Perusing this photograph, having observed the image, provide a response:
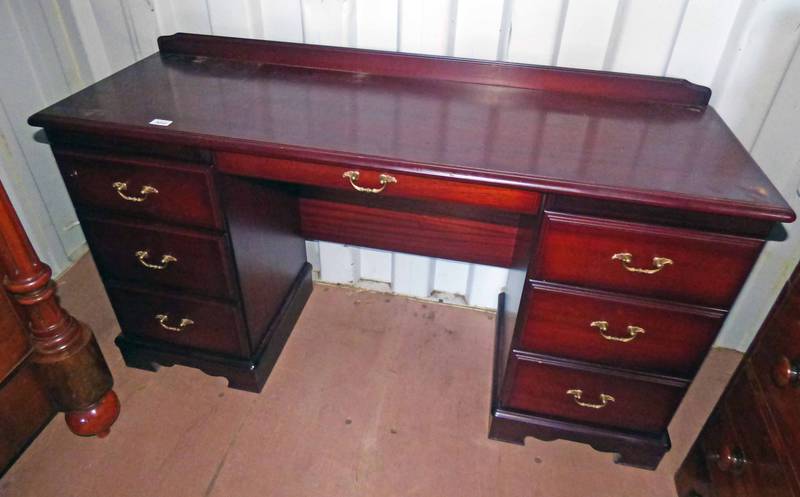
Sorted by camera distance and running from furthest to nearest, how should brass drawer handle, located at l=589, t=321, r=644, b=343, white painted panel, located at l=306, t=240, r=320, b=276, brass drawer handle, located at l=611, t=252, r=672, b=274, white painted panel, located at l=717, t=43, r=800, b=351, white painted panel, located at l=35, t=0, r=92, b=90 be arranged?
white painted panel, located at l=306, t=240, r=320, b=276, white painted panel, located at l=35, t=0, r=92, b=90, white painted panel, located at l=717, t=43, r=800, b=351, brass drawer handle, located at l=589, t=321, r=644, b=343, brass drawer handle, located at l=611, t=252, r=672, b=274

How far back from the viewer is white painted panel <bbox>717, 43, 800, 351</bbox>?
1413 millimetres

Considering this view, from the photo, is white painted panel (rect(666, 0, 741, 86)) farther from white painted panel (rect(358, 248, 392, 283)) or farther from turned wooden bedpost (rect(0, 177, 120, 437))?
turned wooden bedpost (rect(0, 177, 120, 437))

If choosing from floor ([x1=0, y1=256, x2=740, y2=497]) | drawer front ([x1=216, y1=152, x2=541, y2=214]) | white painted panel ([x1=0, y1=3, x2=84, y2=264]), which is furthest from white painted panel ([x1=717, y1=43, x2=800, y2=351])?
white painted panel ([x1=0, y1=3, x2=84, y2=264])

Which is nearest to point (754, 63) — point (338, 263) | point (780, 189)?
point (780, 189)

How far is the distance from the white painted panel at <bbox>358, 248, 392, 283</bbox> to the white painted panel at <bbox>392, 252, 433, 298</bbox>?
0.03 meters

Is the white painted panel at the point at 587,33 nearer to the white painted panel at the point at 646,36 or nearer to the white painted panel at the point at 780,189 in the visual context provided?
the white painted panel at the point at 646,36

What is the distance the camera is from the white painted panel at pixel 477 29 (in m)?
1.45

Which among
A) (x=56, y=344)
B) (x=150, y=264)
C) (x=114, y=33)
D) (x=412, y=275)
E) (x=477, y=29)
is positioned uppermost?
(x=477, y=29)

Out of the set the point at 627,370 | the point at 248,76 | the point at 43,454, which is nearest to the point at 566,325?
the point at 627,370

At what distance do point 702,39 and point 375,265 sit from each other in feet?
4.13

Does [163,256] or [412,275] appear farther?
[412,275]

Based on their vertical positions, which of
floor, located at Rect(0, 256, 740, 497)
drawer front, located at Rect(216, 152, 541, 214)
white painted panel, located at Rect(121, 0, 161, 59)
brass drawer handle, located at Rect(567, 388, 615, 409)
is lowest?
floor, located at Rect(0, 256, 740, 497)

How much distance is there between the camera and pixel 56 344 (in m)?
1.34

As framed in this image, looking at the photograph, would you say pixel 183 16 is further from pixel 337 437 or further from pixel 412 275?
pixel 337 437
